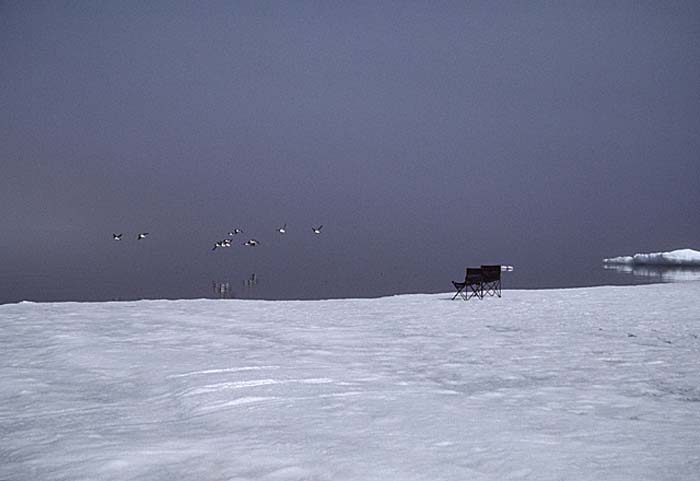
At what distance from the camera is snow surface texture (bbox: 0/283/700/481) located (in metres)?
3.61

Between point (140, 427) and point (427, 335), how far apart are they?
18.0 ft

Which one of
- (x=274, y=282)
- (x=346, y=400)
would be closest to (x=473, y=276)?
(x=346, y=400)

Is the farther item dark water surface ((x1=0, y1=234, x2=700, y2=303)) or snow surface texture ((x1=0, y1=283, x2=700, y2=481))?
dark water surface ((x1=0, y1=234, x2=700, y2=303))

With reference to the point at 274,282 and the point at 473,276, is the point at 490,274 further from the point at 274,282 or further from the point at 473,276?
the point at 274,282

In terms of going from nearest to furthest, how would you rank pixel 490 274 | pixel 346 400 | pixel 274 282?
pixel 346 400 → pixel 490 274 → pixel 274 282

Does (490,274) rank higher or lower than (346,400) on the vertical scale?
higher

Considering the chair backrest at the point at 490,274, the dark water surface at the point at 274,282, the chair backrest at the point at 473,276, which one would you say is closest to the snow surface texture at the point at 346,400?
the chair backrest at the point at 473,276

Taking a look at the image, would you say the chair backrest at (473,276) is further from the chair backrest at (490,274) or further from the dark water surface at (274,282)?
the dark water surface at (274,282)

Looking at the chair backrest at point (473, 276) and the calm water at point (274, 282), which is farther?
the calm water at point (274, 282)

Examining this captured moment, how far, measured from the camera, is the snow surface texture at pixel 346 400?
3613mm

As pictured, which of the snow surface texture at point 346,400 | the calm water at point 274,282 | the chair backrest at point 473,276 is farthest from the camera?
the calm water at point 274,282

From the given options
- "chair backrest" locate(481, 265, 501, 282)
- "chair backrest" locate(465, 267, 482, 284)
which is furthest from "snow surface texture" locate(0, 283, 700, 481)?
"chair backrest" locate(481, 265, 501, 282)

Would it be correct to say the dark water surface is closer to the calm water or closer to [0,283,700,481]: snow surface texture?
the calm water

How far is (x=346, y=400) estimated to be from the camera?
5098 millimetres
